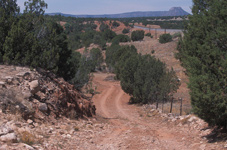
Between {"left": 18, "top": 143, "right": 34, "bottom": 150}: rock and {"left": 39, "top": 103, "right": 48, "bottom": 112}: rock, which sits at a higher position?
{"left": 18, "top": 143, "right": 34, "bottom": 150}: rock

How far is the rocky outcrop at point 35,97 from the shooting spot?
372 inches

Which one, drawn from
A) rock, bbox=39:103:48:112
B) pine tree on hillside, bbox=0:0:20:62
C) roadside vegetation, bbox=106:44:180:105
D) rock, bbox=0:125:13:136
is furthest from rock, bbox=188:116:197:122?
pine tree on hillside, bbox=0:0:20:62

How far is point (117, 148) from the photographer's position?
8797 millimetres

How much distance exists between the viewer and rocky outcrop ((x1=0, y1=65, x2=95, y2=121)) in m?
9.44

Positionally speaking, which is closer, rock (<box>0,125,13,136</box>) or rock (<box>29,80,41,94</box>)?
rock (<box>0,125,13,136</box>)

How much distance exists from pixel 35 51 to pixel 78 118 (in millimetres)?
4201

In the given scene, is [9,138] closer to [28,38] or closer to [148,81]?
[28,38]

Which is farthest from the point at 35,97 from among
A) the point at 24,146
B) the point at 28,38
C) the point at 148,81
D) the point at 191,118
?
the point at 148,81

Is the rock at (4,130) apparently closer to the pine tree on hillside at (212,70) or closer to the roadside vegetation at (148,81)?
the pine tree on hillside at (212,70)

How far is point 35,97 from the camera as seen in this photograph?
11102 millimetres

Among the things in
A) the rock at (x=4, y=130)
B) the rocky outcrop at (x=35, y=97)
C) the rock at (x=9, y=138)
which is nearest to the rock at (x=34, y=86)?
the rocky outcrop at (x=35, y=97)

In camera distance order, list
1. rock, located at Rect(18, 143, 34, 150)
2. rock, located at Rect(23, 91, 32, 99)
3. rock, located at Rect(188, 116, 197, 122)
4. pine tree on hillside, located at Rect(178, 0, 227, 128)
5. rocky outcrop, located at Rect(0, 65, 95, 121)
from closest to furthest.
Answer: rock, located at Rect(18, 143, 34, 150) → pine tree on hillside, located at Rect(178, 0, 227, 128) → rocky outcrop, located at Rect(0, 65, 95, 121) → rock, located at Rect(23, 91, 32, 99) → rock, located at Rect(188, 116, 197, 122)

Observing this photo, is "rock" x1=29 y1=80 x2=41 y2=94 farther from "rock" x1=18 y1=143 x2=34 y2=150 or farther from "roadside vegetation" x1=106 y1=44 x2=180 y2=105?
"roadside vegetation" x1=106 y1=44 x2=180 y2=105

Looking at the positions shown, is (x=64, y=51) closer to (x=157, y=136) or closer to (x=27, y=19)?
(x=27, y=19)
